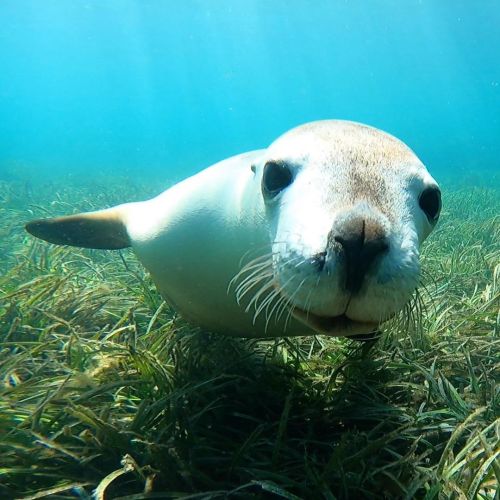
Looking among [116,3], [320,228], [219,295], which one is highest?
[116,3]

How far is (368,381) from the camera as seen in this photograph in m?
2.15

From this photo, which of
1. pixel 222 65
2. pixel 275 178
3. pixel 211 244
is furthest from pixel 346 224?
pixel 222 65

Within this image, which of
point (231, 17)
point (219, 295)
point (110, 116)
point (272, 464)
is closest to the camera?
point (272, 464)

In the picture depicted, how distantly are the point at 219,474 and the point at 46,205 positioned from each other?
761cm

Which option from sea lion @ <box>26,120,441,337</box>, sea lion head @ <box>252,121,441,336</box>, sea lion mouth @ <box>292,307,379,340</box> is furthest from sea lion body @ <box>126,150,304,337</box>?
sea lion mouth @ <box>292,307,379,340</box>

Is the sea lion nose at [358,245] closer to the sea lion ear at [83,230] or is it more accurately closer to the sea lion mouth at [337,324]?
the sea lion mouth at [337,324]

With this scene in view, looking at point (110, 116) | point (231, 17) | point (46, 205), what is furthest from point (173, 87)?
point (46, 205)

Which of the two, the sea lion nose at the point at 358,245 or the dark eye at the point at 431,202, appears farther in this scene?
the dark eye at the point at 431,202

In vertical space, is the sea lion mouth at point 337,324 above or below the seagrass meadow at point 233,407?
above

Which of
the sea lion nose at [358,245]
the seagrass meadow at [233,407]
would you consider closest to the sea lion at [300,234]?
the sea lion nose at [358,245]

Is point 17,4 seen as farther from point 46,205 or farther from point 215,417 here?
point 215,417

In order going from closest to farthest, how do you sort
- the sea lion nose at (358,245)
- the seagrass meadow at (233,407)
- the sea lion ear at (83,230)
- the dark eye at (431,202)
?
the sea lion nose at (358,245) < the seagrass meadow at (233,407) < the dark eye at (431,202) < the sea lion ear at (83,230)

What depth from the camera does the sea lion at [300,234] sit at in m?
1.22

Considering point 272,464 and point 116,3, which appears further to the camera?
point 116,3
